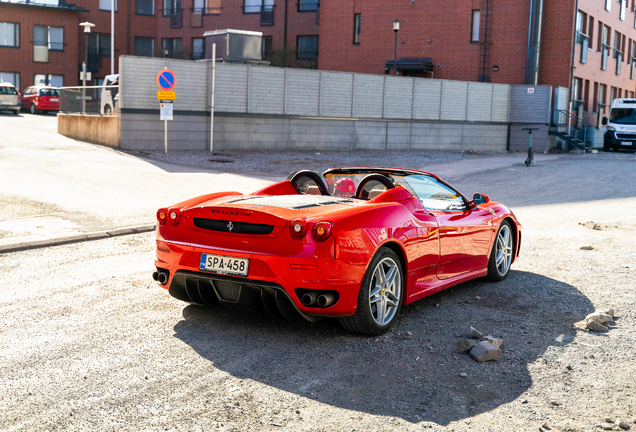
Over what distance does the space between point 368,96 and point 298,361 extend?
80.2 feet

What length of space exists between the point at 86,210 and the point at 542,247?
23.2 ft

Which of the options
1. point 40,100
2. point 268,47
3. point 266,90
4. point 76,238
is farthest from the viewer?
point 268,47

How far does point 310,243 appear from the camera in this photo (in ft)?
15.9

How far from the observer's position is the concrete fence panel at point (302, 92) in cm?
2622

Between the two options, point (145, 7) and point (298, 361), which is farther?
point (145, 7)

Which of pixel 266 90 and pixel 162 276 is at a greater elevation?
pixel 266 90

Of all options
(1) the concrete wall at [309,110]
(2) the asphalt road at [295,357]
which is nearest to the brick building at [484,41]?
(1) the concrete wall at [309,110]

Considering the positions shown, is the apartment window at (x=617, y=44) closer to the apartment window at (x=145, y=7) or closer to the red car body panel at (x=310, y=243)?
the apartment window at (x=145, y=7)

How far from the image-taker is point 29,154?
1995 centimetres

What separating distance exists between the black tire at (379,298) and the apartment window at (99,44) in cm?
5365

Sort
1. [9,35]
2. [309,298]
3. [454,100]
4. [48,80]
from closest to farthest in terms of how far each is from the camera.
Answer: [309,298], [454,100], [9,35], [48,80]

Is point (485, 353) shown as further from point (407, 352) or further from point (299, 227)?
point (299, 227)

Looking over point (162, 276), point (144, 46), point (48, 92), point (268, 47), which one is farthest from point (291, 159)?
point (144, 46)

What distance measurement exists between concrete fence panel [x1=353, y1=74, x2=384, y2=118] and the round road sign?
8.68 metres
